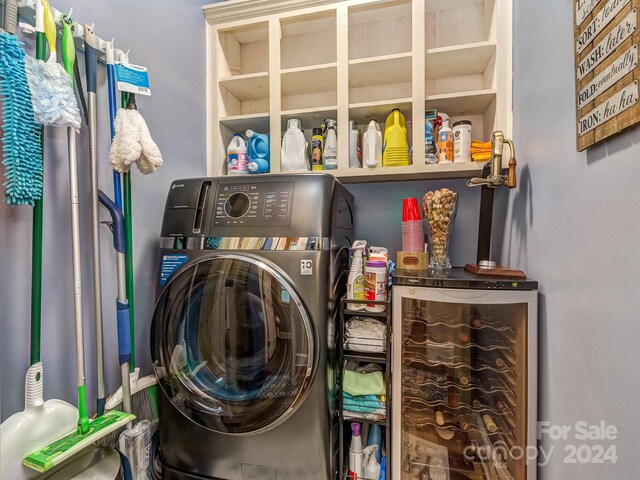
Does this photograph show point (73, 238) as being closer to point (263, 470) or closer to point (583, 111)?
point (263, 470)

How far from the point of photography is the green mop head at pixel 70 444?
0.72m

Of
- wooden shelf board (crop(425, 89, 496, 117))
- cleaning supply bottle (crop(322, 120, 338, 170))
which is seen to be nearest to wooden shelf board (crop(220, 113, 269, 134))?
cleaning supply bottle (crop(322, 120, 338, 170))

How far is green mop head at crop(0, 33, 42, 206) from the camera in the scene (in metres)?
0.68

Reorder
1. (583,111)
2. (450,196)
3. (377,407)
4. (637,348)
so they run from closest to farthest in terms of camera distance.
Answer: (637,348) < (583,111) < (377,407) < (450,196)

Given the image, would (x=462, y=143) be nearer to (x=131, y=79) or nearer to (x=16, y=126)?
(x=131, y=79)

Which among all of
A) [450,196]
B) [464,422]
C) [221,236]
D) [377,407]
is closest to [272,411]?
[377,407]

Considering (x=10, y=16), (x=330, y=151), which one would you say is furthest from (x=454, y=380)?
(x=10, y=16)

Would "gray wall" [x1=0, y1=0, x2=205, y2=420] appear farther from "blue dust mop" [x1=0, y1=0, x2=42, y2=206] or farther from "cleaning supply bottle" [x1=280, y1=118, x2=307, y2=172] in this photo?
"cleaning supply bottle" [x1=280, y1=118, x2=307, y2=172]

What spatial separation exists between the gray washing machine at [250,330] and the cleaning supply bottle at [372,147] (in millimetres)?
407

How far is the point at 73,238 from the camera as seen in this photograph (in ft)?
2.80

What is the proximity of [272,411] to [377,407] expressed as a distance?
40 centimetres

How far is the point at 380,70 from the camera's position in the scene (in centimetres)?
152

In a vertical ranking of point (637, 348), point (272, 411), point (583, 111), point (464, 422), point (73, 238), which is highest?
point (583, 111)

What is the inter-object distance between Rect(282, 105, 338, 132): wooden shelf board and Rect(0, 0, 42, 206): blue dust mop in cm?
103
